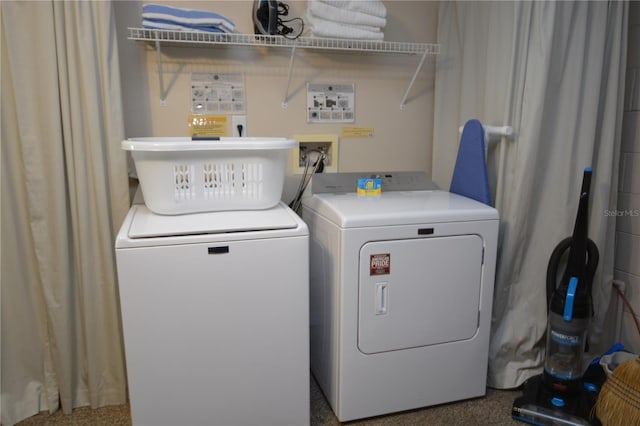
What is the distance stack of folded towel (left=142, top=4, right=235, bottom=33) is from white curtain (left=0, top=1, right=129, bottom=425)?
0.51 ft

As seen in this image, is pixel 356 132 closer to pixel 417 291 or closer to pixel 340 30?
pixel 340 30

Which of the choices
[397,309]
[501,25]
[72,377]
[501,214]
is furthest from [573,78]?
[72,377]

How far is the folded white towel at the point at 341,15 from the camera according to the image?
6.47 feet

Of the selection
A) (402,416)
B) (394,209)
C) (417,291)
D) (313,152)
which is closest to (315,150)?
(313,152)

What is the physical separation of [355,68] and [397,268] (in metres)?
1.11

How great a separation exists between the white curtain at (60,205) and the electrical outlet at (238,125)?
54 cm

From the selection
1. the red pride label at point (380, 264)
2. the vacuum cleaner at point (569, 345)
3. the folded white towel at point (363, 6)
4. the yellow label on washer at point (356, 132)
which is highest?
the folded white towel at point (363, 6)

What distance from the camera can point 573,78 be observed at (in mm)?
1862

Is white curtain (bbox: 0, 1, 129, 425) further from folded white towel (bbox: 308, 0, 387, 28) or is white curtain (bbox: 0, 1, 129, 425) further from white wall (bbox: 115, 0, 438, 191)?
folded white towel (bbox: 308, 0, 387, 28)

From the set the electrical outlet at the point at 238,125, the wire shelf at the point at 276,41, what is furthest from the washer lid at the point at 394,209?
the wire shelf at the point at 276,41

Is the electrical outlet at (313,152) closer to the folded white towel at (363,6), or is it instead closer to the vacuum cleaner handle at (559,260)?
the folded white towel at (363,6)

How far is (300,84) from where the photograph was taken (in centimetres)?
222

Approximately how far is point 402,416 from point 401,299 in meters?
0.53

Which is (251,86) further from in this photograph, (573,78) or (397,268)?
(573,78)
